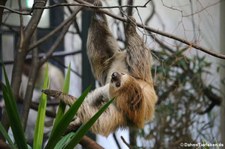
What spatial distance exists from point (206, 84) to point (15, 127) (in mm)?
3579

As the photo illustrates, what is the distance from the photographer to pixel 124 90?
3000mm

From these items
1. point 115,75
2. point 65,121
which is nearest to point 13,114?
point 65,121

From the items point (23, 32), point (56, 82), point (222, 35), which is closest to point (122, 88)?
point (23, 32)

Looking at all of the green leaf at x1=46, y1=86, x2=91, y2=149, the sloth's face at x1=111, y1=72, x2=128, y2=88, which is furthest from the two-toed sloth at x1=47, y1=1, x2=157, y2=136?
the green leaf at x1=46, y1=86, x2=91, y2=149

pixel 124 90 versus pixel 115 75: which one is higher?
pixel 115 75

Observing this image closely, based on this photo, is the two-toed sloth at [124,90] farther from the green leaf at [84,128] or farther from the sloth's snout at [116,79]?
the green leaf at [84,128]

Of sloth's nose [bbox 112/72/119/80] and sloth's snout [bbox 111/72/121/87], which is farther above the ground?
sloth's nose [bbox 112/72/119/80]

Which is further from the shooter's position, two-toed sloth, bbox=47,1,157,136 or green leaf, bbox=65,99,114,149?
two-toed sloth, bbox=47,1,157,136

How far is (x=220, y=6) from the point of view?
5.51 meters

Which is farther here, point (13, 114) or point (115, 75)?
point (115, 75)

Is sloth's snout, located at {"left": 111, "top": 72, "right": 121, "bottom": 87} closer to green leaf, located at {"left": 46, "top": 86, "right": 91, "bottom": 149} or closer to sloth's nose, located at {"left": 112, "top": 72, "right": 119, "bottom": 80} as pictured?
sloth's nose, located at {"left": 112, "top": 72, "right": 119, "bottom": 80}

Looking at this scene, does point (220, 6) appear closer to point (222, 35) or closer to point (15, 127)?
point (222, 35)

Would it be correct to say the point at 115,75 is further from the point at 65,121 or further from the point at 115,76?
the point at 65,121

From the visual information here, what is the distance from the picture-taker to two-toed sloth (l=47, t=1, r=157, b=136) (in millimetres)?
3002
